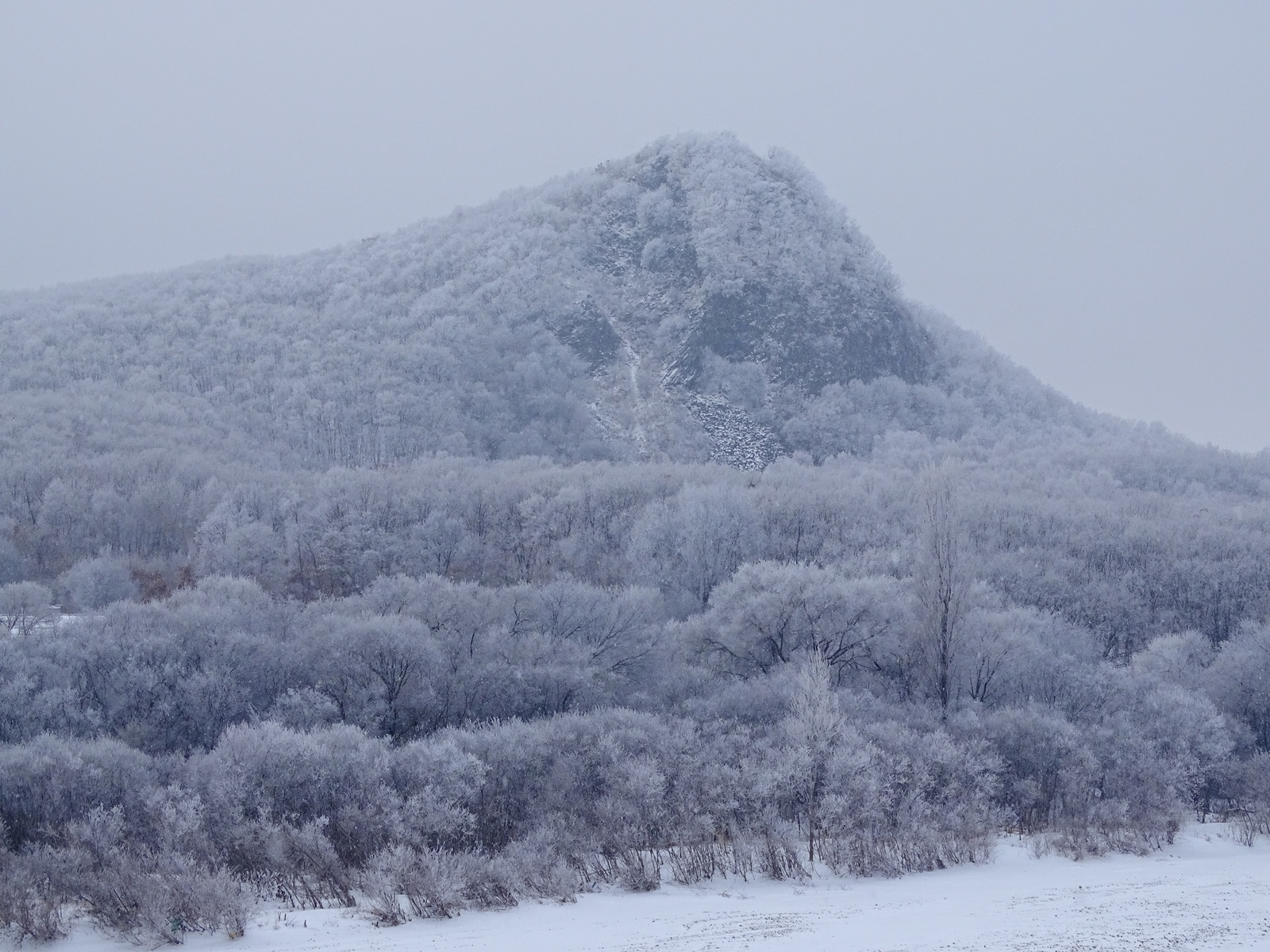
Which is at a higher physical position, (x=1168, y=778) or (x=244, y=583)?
(x=244, y=583)

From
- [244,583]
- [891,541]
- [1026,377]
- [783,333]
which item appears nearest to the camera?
[244,583]

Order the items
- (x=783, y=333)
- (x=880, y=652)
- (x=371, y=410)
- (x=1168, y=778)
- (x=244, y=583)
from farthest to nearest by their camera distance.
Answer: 1. (x=783, y=333)
2. (x=371, y=410)
3. (x=244, y=583)
4. (x=880, y=652)
5. (x=1168, y=778)

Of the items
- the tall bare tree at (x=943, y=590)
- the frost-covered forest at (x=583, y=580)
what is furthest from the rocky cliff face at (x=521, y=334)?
the tall bare tree at (x=943, y=590)

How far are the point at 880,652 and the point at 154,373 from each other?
7121cm

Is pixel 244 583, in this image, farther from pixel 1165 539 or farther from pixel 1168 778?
pixel 1165 539

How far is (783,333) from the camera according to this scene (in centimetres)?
10362

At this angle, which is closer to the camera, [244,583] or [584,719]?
[584,719]

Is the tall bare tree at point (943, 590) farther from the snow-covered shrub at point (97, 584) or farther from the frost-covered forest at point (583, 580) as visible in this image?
the snow-covered shrub at point (97, 584)

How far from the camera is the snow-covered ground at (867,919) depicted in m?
17.5

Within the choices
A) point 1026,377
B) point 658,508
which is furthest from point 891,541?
point 1026,377

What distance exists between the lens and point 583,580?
53656 millimetres

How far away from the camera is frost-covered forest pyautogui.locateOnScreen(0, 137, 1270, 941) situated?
83.9 feet

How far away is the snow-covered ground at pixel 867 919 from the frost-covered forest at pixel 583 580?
2.65 feet

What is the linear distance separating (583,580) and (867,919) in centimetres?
3500
